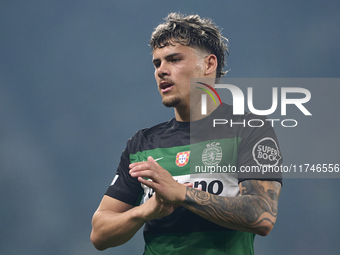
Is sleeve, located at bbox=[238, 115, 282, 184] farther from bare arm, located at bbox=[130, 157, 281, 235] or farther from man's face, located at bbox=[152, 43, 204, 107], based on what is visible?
man's face, located at bbox=[152, 43, 204, 107]

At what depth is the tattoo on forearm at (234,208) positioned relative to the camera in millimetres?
Answer: 1395

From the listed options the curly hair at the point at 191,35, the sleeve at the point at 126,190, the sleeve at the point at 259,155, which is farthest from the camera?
the curly hair at the point at 191,35

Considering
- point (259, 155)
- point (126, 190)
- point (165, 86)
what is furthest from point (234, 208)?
point (165, 86)

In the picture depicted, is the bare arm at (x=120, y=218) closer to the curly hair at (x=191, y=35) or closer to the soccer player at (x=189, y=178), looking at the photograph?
the soccer player at (x=189, y=178)

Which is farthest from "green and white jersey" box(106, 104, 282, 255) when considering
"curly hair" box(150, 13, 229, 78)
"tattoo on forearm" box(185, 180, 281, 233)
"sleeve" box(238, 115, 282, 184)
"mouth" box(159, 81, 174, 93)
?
"curly hair" box(150, 13, 229, 78)

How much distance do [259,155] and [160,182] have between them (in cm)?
45

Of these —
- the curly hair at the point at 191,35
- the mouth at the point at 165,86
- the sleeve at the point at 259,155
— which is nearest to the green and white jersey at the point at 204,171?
the sleeve at the point at 259,155

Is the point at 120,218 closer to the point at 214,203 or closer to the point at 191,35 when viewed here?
the point at 214,203

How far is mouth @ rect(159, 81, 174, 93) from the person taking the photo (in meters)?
1.84

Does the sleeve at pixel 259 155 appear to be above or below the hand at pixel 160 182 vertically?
above

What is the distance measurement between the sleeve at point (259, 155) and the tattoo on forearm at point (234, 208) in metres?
0.09

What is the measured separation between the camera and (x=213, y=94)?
1985mm

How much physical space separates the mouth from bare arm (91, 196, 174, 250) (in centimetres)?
59

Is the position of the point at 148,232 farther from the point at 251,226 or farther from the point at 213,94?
the point at 213,94
